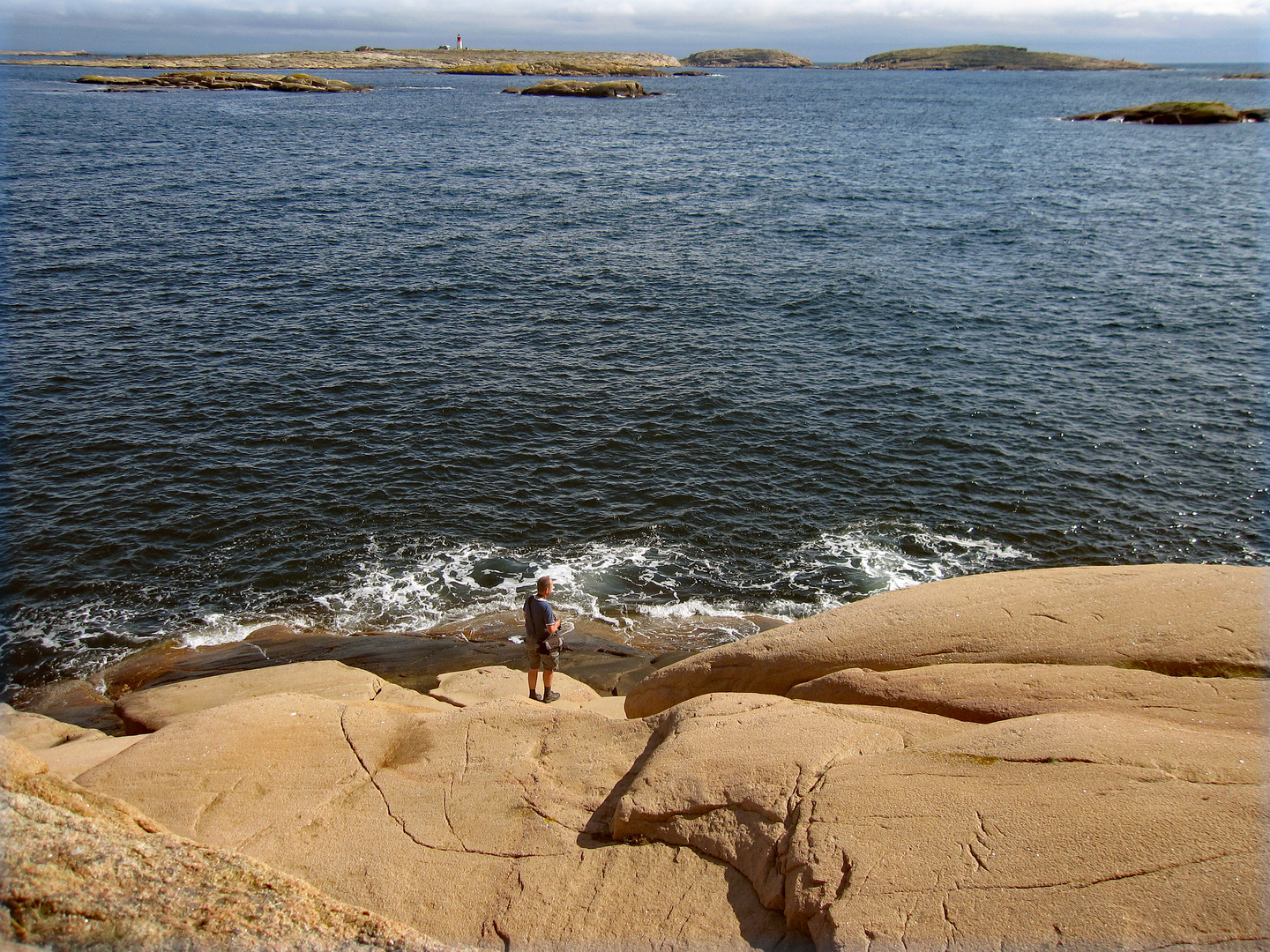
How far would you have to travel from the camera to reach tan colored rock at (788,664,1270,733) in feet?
30.3

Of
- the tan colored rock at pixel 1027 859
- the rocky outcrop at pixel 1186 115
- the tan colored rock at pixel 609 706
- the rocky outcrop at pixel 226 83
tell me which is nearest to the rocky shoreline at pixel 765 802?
the tan colored rock at pixel 1027 859

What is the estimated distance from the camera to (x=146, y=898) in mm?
6207

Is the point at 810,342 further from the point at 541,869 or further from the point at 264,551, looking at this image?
the point at 541,869

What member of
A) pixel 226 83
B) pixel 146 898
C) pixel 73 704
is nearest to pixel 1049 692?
pixel 146 898

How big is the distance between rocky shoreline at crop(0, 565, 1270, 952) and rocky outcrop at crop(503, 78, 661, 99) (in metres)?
160

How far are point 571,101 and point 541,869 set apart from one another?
152m

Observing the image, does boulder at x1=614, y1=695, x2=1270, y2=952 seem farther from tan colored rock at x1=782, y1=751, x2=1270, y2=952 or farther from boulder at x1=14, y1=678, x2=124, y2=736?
boulder at x1=14, y1=678, x2=124, y2=736

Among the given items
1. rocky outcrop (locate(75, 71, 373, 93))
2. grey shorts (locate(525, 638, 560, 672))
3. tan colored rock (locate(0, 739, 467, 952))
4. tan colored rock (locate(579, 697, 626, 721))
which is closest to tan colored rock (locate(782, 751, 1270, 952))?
tan colored rock (locate(0, 739, 467, 952))

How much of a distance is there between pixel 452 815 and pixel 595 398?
2112cm

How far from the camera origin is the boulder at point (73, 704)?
50.8ft

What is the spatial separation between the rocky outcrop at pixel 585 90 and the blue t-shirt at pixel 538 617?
15718 cm

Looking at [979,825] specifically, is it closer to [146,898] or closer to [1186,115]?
[146,898]

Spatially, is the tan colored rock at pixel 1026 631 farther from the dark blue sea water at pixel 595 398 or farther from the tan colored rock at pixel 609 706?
the dark blue sea water at pixel 595 398

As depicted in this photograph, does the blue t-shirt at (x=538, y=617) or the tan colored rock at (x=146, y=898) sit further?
the blue t-shirt at (x=538, y=617)
